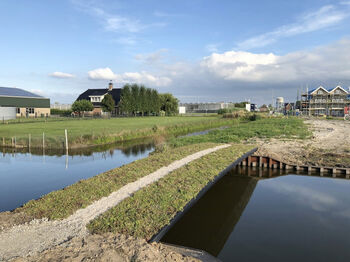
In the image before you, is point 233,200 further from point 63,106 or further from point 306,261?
point 63,106

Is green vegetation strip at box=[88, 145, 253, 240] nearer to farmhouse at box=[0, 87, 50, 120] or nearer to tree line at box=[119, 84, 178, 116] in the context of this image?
farmhouse at box=[0, 87, 50, 120]

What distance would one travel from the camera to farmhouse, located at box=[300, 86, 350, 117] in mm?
79375

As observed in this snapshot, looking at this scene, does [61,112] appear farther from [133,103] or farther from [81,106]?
[133,103]

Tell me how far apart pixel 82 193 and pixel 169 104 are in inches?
2679

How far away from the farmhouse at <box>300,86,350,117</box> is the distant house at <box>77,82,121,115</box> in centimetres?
5453

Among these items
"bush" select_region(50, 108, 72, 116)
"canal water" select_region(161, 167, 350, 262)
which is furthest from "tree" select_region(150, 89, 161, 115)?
"canal water" select_region(161, 167, 350, 262)

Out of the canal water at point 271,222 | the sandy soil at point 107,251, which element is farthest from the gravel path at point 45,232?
the canal water at point 271,222

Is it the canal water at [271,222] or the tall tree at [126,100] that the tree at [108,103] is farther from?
the canal water at [271,222]

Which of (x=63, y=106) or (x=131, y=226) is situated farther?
(x=63, y=106)

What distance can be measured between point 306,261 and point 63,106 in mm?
78573

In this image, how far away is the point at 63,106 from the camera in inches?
3009

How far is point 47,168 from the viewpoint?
15586 millimetres

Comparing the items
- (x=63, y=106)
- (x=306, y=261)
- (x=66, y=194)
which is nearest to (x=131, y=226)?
(x=66, y=194)

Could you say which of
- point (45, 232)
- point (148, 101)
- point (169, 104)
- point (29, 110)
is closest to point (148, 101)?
point (148, 101)
